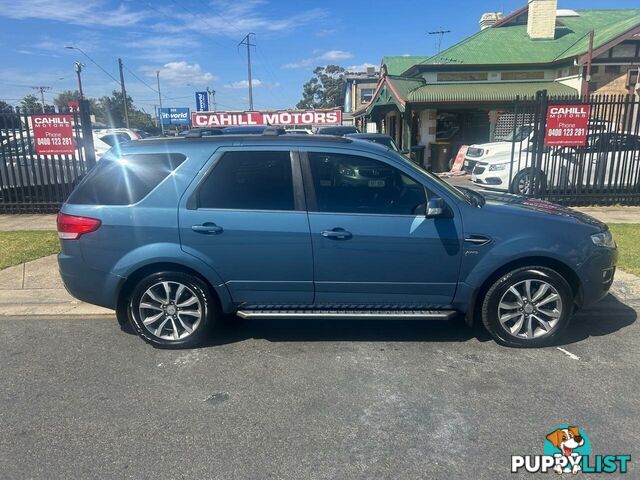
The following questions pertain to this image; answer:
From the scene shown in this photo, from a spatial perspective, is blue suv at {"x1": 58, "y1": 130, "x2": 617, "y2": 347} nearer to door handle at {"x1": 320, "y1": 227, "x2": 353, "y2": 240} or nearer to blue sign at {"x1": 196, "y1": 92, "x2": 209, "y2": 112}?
door handle at {"x1": 320, "y1": 227, "x2": 353, "y2": 240}

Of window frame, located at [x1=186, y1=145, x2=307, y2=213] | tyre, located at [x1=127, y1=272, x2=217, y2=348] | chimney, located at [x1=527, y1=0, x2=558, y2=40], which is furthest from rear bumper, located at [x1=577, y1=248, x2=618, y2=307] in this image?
chimney, located at [x1=527, y1=0, x2=558, y2=40]

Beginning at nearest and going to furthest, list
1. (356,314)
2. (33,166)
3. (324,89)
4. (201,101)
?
(356,314)
(33,166)
(201,101)
(324,89)

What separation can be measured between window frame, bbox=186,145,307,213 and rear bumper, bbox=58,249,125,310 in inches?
35.1

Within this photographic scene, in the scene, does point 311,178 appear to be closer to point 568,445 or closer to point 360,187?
point 360,187

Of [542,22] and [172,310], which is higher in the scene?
[542,22]

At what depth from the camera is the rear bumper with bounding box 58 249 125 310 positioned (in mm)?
3988

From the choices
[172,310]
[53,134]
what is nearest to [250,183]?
[172,310]

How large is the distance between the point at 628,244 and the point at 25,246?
29.1 feet

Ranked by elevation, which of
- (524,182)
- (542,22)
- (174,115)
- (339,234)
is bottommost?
(524,182)

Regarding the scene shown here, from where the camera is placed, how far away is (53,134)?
954 cm

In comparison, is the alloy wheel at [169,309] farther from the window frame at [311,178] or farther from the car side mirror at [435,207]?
the car side mirror at [435,207]

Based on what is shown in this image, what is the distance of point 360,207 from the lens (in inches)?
154

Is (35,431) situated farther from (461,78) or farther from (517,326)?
(461,78)

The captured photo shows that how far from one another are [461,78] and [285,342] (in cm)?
1940
